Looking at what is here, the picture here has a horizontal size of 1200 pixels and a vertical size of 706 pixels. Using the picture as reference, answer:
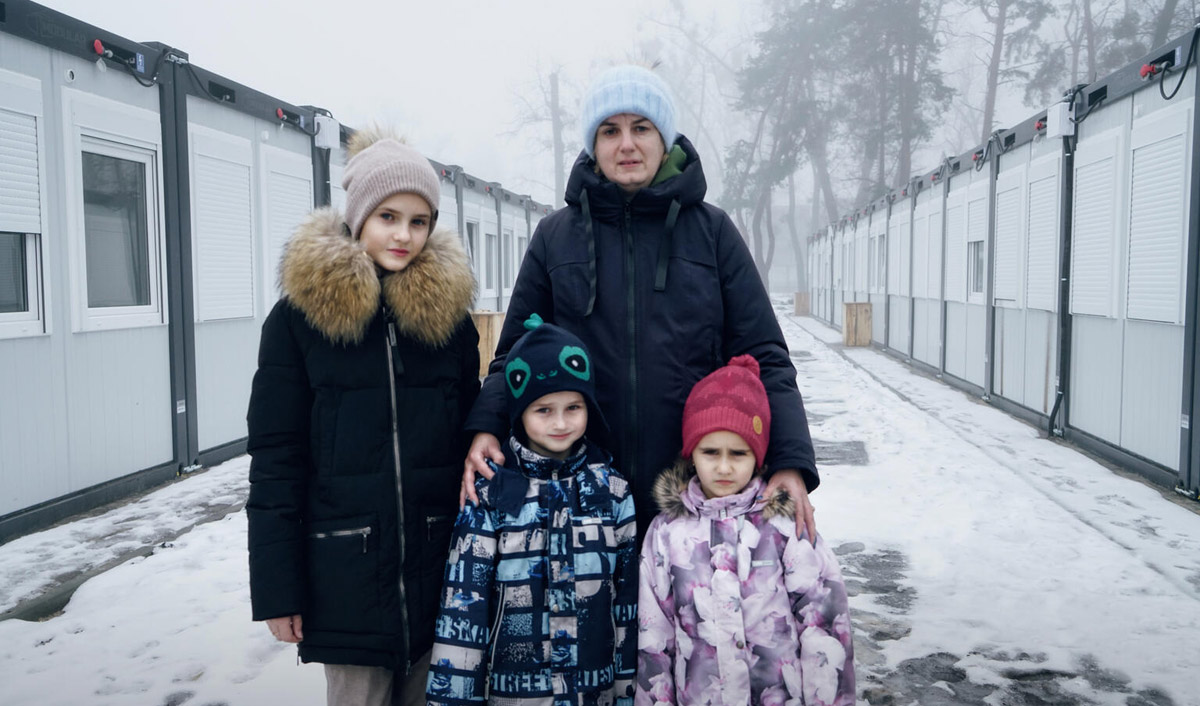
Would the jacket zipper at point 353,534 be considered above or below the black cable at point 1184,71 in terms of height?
below

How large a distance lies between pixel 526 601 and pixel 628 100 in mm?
1329

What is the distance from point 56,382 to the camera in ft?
19.9

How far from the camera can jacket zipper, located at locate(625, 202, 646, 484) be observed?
246 centimetres

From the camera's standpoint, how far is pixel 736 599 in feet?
7.82

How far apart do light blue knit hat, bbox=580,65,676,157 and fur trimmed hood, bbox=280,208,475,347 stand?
1.75 feet

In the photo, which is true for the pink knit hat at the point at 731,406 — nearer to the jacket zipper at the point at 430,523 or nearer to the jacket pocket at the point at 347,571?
the jacket zipper at the point at 430,523

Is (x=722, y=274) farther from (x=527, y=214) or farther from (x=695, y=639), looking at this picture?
(x=527, y=214)

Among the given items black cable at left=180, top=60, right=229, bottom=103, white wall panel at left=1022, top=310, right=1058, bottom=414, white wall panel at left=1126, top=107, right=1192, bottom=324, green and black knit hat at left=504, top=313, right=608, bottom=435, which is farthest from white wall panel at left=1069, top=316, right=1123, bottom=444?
black cable at left=180, top=60, right=229, bottom=103

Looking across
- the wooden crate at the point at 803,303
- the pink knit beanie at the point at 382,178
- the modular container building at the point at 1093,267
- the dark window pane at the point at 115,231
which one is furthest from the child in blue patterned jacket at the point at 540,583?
the wooden crate at the point at 803,303

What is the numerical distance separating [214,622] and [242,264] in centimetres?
493

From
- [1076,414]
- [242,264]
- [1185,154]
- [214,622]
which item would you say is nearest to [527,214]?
[242,264]

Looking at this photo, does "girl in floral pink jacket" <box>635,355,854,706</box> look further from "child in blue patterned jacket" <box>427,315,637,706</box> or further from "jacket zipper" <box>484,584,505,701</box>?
"jacket zipper" <box>484,584,505,701</box>

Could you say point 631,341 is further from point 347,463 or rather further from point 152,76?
point 152,76

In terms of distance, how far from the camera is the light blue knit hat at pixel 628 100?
2428 mm
